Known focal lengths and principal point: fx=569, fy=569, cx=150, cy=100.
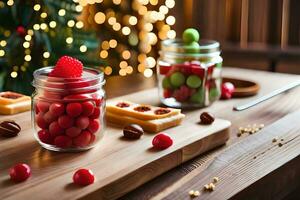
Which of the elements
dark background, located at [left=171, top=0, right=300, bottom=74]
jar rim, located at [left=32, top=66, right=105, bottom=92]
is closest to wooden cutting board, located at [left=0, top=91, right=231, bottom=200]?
jar rim, located at [left=32, top=66, right=105, bottom=92]

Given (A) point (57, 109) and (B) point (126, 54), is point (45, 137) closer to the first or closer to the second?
(A) point (57, 109)

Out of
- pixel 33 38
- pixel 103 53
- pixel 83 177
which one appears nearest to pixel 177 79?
pixel 83 177

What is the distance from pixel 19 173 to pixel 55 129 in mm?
187

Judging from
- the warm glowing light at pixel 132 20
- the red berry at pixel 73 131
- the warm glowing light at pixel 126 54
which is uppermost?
the warm glowing light at pixel 132 20

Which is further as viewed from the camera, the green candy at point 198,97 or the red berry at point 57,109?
the green candy at point 198,97

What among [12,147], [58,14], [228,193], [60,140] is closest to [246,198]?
[228,193]

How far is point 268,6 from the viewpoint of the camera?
3420 millimetres

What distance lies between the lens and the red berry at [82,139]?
1272mm

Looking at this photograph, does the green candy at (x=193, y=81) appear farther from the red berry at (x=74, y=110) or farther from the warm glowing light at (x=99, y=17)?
the warm glowing light at (x=99, y=17)

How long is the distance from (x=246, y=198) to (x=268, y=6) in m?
2.44

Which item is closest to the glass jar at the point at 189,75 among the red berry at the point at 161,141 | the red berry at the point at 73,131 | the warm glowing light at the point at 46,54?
the red berry at the point at 161,141

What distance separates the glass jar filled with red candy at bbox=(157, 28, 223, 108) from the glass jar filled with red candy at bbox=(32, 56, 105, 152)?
1.47 ft

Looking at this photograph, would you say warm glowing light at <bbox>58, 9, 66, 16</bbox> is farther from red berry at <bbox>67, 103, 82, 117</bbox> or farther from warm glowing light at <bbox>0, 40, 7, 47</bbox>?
red berry at <bbox>67, 103, 82, 117</bbox>

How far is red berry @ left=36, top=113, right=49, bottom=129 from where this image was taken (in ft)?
4.19
